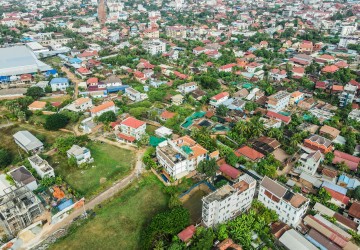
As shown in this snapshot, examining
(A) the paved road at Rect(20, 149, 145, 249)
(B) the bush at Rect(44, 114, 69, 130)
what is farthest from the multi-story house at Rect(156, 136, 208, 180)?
(B) the bush at Rect(44, 114, 69, 130)

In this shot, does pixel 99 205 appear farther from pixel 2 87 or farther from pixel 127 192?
pixel 2 87

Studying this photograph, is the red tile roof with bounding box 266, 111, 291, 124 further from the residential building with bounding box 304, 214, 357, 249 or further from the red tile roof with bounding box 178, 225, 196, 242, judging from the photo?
the red tile roof with bounding box 178, 225, 196, 242

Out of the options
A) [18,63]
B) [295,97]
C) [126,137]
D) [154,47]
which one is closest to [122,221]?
[126,137]

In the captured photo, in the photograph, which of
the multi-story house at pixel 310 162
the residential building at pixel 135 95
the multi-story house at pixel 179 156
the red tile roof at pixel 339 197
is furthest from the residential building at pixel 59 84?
the red tile roof at pixel 339 197

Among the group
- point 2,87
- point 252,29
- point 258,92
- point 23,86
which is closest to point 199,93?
point 258,92

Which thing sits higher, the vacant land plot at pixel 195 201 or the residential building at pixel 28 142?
the residential building at pixel 28 142

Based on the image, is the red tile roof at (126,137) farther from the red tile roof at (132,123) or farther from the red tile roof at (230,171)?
the red tile roof at (230,171)

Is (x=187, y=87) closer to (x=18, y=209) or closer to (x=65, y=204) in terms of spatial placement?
(x=65, y=204)

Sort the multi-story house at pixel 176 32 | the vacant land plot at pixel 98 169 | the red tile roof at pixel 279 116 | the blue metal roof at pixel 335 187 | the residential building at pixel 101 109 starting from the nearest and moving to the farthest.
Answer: the blue metal roof at pixel 335 187, the vacant land plot at pixel 98 169, the red tile roof at pixel 279 116, the residential building at pixel 101 109, the multi-story house at pixel 176 32
